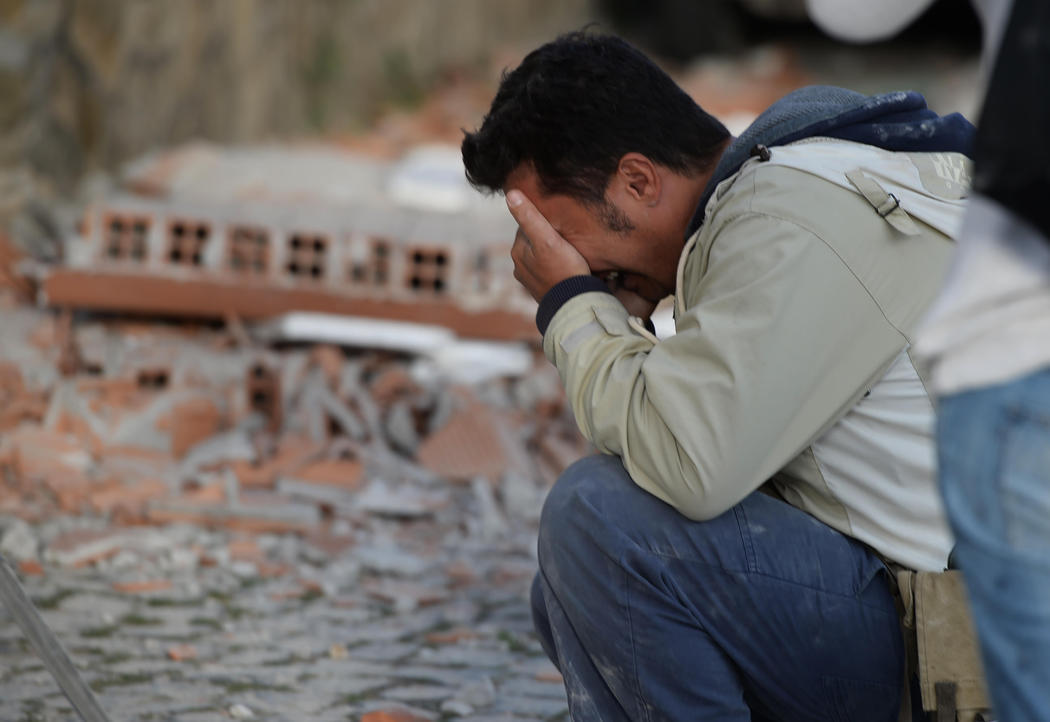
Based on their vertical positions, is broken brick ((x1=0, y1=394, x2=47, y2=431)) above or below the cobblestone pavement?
below

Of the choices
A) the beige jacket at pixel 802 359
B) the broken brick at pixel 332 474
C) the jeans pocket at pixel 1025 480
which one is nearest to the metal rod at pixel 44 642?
the beige jacket at pixel 802 359

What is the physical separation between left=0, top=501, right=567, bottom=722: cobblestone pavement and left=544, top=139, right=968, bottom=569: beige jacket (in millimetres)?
1257

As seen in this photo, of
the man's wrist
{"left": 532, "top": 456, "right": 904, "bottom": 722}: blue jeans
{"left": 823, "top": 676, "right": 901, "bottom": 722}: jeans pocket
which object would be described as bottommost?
{"left": 823, "top": 676, "right": 901, "bottom": 722}: jeans pocket

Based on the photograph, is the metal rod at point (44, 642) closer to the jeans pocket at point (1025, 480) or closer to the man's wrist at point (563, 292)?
the man's wrist at point (563, 292)

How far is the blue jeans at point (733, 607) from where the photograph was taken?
2281 millimetres

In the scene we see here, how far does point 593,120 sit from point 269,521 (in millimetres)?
2913

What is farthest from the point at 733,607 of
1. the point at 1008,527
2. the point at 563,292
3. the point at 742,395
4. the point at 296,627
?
the point at 296,627

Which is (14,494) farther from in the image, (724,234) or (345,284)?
(724,234)

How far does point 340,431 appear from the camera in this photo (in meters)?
5.98

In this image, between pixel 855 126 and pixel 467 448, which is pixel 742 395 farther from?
pixel 467 448

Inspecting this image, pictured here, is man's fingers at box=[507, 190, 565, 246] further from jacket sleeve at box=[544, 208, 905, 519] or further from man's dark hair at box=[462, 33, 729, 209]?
jacket sleeve at box=[544, 208, 905, 519]

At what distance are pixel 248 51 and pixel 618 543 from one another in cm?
871

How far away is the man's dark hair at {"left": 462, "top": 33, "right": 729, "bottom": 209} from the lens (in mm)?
2549

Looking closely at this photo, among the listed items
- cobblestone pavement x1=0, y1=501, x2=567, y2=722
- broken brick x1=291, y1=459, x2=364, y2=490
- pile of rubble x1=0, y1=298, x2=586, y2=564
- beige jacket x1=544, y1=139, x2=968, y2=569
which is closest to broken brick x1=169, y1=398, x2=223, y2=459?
pile of rubble x1=0, y1=298, x2=586, y2=564
